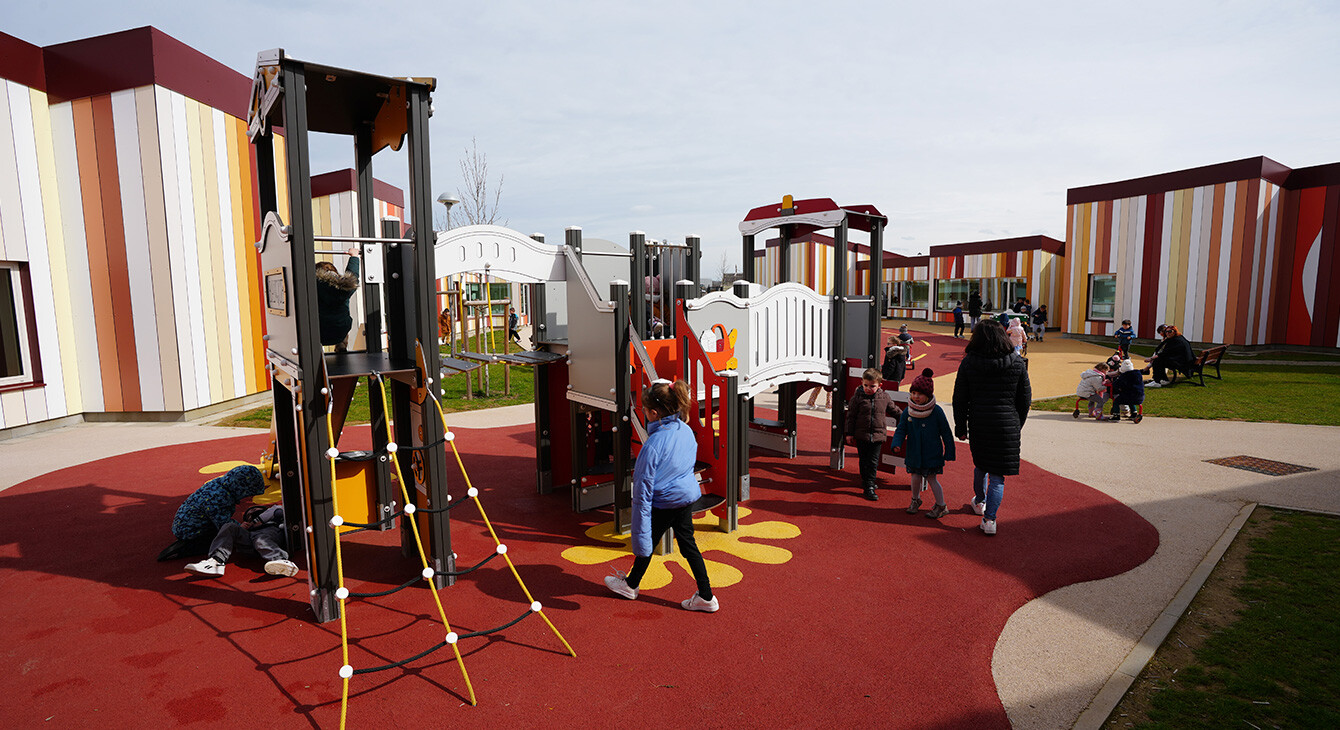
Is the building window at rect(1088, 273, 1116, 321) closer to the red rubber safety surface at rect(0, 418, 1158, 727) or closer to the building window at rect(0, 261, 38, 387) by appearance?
the red rubber safety surface at rect(0, 418, 1158, 727)

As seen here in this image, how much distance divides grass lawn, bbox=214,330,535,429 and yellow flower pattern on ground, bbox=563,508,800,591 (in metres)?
5.18

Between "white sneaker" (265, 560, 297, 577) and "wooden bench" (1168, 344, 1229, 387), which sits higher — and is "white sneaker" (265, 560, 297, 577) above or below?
below

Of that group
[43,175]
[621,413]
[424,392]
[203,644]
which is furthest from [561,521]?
[43,175]

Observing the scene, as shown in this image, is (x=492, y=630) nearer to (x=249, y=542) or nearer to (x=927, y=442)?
(x=249, y=542)

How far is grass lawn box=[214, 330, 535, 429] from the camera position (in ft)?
38.1

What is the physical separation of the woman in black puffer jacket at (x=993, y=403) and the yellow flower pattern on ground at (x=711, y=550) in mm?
1789

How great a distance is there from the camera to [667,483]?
14.9ft

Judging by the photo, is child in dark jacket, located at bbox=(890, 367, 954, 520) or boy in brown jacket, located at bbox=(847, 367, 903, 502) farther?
boy in brown jacket, located at bbox=(847, 367, 903, 502)

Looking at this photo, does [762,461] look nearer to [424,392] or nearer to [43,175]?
[424,392]

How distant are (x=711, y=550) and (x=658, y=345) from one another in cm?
192

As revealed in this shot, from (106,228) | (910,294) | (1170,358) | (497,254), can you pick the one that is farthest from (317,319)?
(910,294)

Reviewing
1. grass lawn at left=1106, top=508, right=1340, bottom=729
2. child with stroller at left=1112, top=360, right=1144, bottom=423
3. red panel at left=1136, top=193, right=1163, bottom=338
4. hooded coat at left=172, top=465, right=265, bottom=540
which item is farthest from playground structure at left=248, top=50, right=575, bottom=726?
red panel at left=1136, top=193, right=1163, bottom=338

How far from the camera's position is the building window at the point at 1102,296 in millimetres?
23453

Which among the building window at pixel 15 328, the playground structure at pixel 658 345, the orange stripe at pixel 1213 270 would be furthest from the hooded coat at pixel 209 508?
the orange stripe at pixel 1213 270
